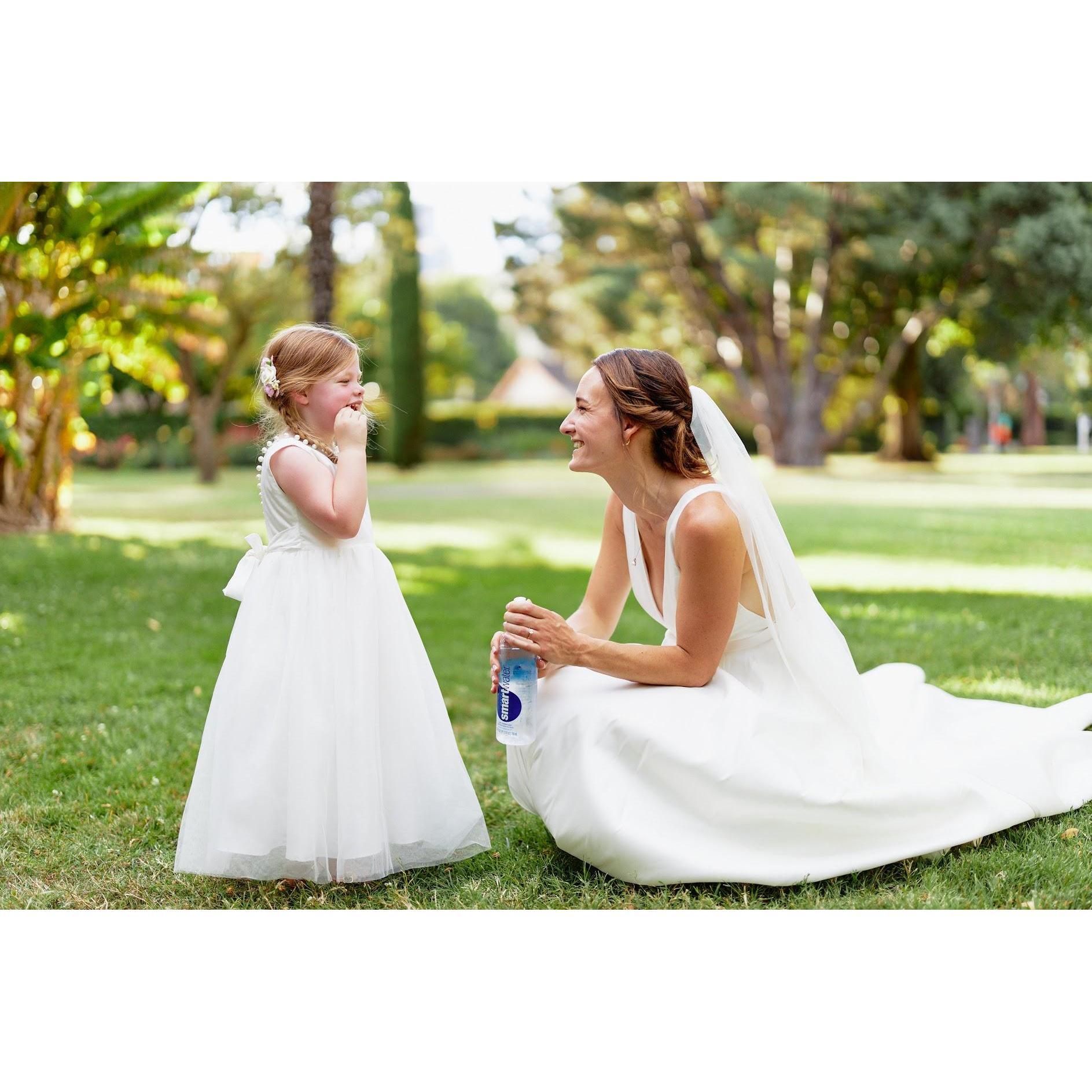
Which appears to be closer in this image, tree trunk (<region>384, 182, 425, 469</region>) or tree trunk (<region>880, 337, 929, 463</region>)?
tree trunk (<region>880, 337, 929, 463</region>)

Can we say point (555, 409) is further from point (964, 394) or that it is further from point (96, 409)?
point (96, 409)

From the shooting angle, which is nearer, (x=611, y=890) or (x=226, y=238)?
(x=611, y=890)

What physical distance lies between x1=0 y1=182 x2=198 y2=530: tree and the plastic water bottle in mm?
8370

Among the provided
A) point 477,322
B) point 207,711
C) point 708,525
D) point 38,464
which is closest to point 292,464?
point 708,525

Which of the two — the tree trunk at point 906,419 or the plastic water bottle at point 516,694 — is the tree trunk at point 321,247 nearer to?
the plastic water bottle at point 516,694

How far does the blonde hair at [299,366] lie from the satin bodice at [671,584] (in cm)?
94

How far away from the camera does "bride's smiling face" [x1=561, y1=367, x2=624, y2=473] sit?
310 cm

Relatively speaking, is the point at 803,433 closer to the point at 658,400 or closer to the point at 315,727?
the point at 658,400

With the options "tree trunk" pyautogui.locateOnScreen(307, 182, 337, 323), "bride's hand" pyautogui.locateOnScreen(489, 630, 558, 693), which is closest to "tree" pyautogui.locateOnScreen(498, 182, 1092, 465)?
"tree trunk" pyautogui.locateOnScreen(307, 182, 337, 323)

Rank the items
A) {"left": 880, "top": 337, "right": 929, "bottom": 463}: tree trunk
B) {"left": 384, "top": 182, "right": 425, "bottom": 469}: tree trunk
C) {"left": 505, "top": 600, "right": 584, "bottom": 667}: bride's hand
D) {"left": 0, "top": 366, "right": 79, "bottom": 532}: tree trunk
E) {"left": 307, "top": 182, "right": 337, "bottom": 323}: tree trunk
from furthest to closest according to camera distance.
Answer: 1. {"left": 384, "top": 182, "right": 425, "bottom": 469}: tree trunk
2. {"left": 880, "top": 337, "right": 929, "bottom": 463}: tree trunk
3. {"left": 0, "top": 366, "right": 79, "bottom": 532}: tree trunk
4. {"left": 307, "top": 182, "right": 337, "bottom": 323}: tree trunk
5. {"left": 505, "top": 600, "right": 584, "bottom": 667}: bride's hand

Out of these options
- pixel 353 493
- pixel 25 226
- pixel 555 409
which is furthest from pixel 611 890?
pixel 555 409

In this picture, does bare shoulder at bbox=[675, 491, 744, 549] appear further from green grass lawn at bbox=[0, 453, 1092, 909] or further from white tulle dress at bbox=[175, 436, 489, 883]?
green grass lawn at bbox=[0, 453, 1092, 909]

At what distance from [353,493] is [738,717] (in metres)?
1.27

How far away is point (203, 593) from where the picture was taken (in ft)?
28.7
